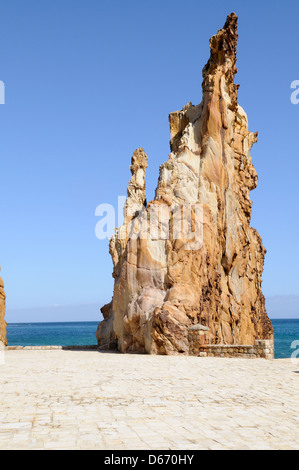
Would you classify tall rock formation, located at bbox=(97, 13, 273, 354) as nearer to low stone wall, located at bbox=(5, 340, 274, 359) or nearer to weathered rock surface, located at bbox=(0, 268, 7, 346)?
low stone wall, located at bbox=(5, 340, 274, 359)

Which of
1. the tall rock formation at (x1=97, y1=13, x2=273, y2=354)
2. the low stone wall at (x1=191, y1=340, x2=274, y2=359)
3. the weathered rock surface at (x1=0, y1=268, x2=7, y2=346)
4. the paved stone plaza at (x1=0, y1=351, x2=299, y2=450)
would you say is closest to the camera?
the paved stone plaza at (x1=0, y1=351, x2=299, y2=450)

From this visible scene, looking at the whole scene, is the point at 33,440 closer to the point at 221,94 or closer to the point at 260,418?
the point at 260,418

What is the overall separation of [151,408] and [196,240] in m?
Answer: 17.8

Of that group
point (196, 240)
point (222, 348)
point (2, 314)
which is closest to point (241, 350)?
point (222, 348)

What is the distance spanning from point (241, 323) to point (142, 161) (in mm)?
14519

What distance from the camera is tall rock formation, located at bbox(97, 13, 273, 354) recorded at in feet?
82.7

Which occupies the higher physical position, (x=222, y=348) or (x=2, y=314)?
(x=2, y=314)

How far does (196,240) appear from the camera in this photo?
2672 centimetres

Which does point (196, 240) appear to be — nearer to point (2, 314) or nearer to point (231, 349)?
point (231, 349)

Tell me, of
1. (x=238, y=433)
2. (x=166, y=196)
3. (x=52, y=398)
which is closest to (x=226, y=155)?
(x=166, y=196)

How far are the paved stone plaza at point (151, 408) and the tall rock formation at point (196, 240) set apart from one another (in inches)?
330

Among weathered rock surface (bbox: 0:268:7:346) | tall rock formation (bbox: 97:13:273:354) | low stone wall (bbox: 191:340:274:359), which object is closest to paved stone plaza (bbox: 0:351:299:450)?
low stone wall (bbox: 191:340:274:359)

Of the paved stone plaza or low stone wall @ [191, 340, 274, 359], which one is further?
low stone wall @ [191, 340, 274, 359]

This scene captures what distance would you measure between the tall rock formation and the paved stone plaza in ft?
27.5
